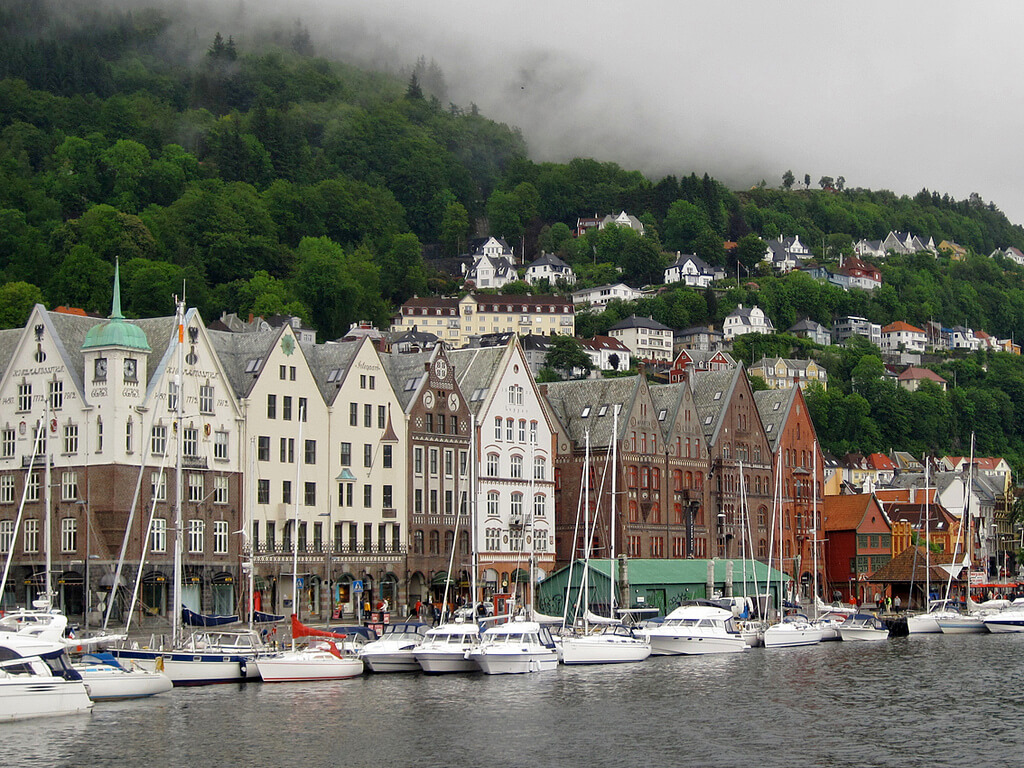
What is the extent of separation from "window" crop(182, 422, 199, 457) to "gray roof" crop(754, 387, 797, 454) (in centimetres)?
6174

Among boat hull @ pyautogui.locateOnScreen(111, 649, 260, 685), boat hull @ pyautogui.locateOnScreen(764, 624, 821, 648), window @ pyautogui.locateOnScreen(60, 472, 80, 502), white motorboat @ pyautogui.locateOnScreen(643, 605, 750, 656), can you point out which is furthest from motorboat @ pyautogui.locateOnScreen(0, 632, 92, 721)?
boat hull @ pyautogui.locateOnScreen(764, 624, 821, 648)

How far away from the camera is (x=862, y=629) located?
110 m

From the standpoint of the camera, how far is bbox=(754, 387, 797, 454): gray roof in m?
140

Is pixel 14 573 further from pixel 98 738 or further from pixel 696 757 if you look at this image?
pixel 696 757

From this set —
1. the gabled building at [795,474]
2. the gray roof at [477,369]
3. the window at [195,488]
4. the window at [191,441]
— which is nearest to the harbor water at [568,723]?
the window at [195,488]

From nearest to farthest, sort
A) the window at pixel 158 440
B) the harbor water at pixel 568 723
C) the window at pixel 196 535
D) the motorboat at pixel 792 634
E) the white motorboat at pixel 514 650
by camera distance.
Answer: the harbor water at pixel 568 723
the white motorboat at pixel 514 650
the window at pixel 158 440
the window at pixel 196 535
the motorboat at pixel 792 634

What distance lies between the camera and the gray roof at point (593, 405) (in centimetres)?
12206

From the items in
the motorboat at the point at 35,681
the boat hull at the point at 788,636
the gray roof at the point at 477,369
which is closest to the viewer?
the motorboat at the point at 35,681

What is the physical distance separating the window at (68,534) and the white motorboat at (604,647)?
29090 mm

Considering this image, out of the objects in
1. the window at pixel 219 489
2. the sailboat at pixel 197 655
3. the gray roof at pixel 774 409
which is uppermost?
the gray roof at pixel 774 409

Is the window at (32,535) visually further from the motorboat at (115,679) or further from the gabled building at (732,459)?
the gabled building at (732,459)

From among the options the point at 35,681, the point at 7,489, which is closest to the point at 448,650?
the point at 35,681

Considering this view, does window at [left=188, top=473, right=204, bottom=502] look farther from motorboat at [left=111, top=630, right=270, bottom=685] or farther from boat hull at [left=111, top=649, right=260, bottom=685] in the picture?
boat hull at [left=111, top=649, right=260, bottom=685]

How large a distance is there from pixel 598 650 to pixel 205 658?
23.9 meters
